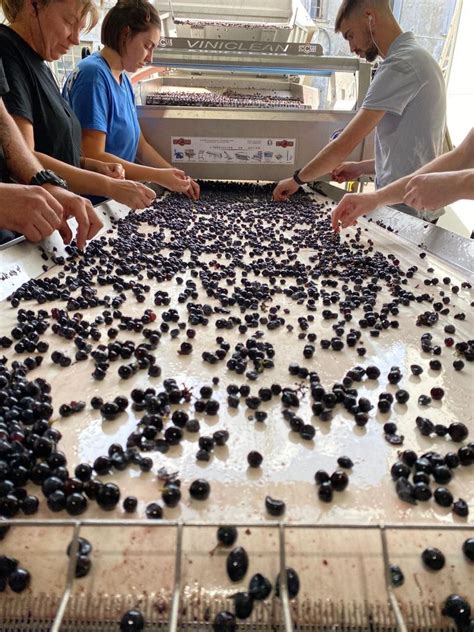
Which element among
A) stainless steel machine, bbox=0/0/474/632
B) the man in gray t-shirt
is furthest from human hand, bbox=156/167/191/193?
stainless steel machine, bbox=0/0/474/632

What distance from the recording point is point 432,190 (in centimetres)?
175

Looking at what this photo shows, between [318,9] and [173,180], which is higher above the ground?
[318,9]

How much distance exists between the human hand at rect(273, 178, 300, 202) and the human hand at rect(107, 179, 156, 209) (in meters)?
1.11

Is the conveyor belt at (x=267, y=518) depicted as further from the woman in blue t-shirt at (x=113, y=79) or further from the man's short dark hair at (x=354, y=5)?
the man's short dark hair at (x=354, y=5)

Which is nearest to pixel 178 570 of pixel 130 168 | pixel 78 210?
pixel 78 210

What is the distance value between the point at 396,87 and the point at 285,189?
991 mm

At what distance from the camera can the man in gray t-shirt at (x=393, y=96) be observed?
2375mm

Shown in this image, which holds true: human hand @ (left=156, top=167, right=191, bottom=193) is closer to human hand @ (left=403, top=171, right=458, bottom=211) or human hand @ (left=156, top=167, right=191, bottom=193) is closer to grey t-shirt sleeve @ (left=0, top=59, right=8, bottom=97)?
grey t-shirt sleeve @ (left=0, top=59, right=8, bottom=97)

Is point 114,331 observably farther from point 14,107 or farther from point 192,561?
point 14,107

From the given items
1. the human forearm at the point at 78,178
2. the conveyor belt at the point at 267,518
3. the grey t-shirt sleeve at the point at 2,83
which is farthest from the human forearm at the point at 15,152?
the conveyor belt at the point at 267,518

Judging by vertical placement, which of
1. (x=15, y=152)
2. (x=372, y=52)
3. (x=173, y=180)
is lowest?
(x=173, y=180)

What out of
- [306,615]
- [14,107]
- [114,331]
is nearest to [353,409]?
[306,615]

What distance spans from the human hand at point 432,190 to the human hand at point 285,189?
139cm

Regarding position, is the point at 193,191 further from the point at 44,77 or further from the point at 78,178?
the point at 44,77
